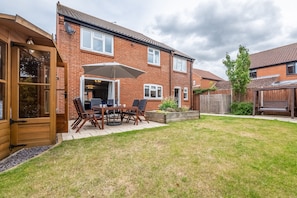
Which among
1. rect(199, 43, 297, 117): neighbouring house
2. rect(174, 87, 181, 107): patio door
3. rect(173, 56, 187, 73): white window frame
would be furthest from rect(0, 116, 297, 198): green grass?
rect(173, 56, 187, 73): white window frame

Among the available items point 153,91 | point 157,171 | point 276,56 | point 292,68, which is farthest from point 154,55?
point 276,56

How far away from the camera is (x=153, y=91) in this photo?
1210 cm

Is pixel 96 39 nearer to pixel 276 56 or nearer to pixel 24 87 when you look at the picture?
pixel 24 87

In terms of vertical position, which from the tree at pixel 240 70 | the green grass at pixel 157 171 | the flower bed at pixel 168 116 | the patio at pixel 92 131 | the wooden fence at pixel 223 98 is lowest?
the green grass at pixel 157 171

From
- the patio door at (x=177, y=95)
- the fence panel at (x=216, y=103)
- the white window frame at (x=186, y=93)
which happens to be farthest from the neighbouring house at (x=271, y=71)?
the patio door at (x=177, y=95)

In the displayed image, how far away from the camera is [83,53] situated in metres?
8.54

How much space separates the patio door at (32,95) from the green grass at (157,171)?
→ 27.4 inches

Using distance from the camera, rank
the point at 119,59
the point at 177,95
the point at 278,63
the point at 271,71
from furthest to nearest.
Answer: the point at 271,71, the point at 278,63, the point at 177,95, the point at 119,59

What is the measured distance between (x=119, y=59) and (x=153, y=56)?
3217 mm

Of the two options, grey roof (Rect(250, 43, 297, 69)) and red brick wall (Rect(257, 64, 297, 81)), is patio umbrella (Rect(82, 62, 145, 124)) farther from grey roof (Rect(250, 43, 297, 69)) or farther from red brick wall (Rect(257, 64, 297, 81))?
grey roof (Rect(250, 43, 297, 69))

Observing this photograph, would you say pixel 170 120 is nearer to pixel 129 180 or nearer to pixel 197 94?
pixel 129 180

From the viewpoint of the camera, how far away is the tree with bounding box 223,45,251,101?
38.8 feet

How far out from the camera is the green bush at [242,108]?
11.4m

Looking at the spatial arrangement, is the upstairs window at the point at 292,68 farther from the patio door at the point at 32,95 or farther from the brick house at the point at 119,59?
the patio door at the point at 32,95
